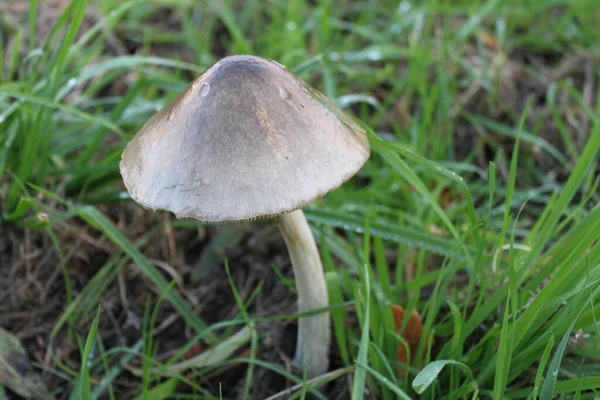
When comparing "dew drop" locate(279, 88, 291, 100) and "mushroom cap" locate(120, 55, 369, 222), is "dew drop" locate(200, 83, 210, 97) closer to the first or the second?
"mushroom cap" locate(120, 55, 369, 222)

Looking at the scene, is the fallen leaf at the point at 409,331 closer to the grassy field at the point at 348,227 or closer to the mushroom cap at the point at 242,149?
the grassy field at the point at 348,227

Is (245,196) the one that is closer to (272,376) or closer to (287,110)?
(287,110)

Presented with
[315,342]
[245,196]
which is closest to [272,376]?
[315,342]

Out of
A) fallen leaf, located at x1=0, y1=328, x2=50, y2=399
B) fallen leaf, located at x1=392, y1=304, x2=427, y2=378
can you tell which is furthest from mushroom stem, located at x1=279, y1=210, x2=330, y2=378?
fallen leaf, located at x1=0, y1=328, x2=50, y2=399

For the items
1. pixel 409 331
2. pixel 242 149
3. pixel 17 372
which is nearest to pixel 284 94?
pixel 242 149

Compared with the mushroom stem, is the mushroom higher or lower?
higher

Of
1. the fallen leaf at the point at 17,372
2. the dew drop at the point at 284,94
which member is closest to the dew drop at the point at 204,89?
the dew drop at the point at 284,94
